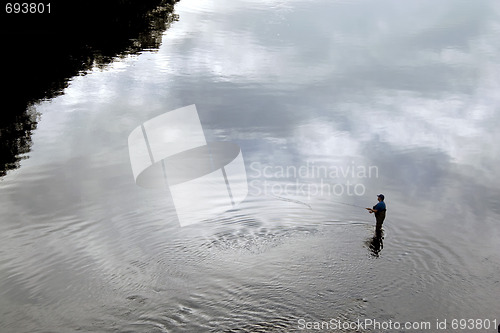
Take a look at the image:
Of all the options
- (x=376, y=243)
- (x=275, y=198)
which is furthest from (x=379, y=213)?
(x=275, y=198)

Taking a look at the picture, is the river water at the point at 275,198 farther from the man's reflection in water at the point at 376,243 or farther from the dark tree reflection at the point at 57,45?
the dark tree reflection at the point at 57,45

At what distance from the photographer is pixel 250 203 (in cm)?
1723

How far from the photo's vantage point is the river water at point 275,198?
12281 mm

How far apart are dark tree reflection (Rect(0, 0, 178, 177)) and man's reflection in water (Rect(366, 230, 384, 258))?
12370 millimetres

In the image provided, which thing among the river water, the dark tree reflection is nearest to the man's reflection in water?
the river water

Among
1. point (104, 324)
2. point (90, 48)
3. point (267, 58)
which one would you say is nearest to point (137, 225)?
point (104, 324)

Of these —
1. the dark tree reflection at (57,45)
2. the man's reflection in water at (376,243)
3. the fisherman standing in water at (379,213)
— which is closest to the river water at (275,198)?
the man's reflection in water at (376,243)

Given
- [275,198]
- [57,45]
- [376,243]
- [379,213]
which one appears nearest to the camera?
[376,243]

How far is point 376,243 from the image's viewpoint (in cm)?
1530

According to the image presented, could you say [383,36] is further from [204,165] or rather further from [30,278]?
[30,278]

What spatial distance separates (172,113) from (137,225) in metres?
10.0

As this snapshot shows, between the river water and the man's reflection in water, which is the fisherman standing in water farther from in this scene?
the river water

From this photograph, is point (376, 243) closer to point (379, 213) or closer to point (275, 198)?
point (379, 213)

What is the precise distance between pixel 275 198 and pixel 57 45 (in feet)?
71.2
